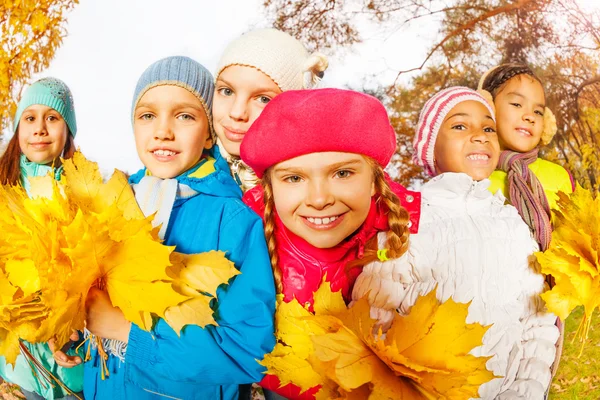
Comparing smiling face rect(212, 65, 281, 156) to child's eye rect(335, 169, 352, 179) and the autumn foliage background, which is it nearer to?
child's eye rect(335, 169, 352, 179)

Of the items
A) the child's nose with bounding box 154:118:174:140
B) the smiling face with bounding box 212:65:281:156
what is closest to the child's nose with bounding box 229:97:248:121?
the smiling face with bounding box 212:65:281:156

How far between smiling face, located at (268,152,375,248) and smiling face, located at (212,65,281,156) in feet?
0.36

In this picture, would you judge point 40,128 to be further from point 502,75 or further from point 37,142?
point 502,75

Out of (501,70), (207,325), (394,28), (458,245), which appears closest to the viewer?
(207,325)

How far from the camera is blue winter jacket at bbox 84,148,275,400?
846 millimetres

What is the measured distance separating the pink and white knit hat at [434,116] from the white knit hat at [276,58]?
10.0 inches

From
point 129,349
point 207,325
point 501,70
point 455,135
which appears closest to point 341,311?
point 207,325

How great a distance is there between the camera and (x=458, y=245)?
972mm

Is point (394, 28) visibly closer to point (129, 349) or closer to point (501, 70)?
point (501, 70)

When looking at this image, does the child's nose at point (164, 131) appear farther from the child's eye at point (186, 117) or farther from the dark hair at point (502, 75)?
the dark hair at point (502, 75)

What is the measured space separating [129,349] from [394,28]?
0.94m

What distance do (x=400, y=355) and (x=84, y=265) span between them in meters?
0.45

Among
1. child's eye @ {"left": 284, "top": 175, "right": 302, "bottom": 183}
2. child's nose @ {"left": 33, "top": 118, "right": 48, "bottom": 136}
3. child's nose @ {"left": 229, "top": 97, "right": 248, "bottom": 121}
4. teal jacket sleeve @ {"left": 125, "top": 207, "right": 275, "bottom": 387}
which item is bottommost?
teal jacket sleeve @ {"left": 125, "top": 207, "right": 275, "bottom": 387}

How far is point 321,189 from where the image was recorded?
86cm
